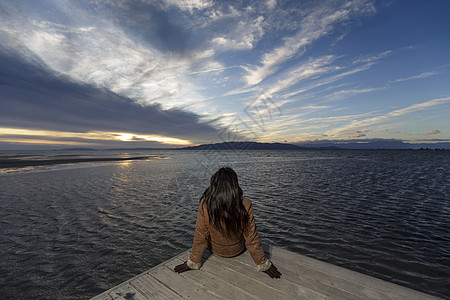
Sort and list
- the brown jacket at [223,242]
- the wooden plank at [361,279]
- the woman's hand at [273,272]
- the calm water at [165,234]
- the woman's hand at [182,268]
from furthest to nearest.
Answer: the calm water at [165,234] → the woman's hand at [182,268] → the brown jacket at [223,242] → the woman's hand at [273,272] → the wooden plank at [361,279]

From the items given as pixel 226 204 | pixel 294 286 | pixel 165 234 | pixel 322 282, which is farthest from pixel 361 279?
pixel 165 234

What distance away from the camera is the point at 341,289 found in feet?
12.5

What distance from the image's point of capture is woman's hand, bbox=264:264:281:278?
13.5 feet

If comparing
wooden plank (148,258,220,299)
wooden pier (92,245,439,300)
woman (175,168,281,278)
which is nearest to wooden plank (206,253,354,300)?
wooden pier (92,245,439,300)

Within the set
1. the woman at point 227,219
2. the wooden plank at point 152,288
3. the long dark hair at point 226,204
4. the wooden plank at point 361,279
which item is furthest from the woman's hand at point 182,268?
the wooden plank at point 361,279

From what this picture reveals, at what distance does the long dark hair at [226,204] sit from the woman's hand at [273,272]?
103cm

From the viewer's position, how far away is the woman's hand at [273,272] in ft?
13.5

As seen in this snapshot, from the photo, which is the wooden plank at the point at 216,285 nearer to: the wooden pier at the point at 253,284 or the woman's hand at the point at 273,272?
the wooden pier at the point at 253,284

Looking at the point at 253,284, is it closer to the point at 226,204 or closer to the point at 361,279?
the point at 226,204

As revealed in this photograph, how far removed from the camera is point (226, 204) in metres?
4.12

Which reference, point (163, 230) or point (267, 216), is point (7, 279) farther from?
point (267, 216)

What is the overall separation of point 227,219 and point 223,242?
0.87 m

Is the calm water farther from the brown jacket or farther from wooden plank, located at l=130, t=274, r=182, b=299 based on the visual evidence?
the brown jacket

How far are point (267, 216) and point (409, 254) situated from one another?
5705mm
